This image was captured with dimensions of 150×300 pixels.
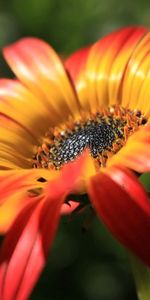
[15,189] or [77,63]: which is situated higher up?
[77,63]

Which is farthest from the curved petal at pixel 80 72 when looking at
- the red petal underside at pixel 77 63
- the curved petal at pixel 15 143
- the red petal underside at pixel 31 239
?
the red petal underside at pixel 31 239

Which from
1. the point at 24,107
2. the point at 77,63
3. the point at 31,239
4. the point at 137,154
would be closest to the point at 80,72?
the point at 77,63

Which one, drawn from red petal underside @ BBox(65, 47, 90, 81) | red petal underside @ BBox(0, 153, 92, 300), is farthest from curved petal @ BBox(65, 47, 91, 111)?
red petal underside @ BBox(0, 153, 92, 300)

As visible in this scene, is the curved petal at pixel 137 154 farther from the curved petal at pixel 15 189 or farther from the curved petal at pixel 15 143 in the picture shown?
the curved petal at pixel 15 143

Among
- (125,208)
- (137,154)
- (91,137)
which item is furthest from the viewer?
(91,137)

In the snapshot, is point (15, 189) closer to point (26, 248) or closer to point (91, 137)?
point (26, 248)

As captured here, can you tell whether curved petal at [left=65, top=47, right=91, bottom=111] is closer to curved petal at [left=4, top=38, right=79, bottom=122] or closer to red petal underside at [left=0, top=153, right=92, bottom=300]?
curved petal at [left=4, top=38, right=79, bottom=122]
